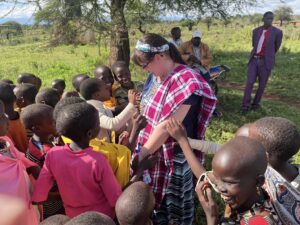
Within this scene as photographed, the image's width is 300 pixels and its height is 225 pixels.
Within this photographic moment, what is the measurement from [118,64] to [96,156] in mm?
1975

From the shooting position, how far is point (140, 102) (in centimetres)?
269

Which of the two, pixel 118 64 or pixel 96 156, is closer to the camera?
pixel 96 156

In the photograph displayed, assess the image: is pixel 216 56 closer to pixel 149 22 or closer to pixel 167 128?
pixel 149 22

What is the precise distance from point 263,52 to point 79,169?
207 inches

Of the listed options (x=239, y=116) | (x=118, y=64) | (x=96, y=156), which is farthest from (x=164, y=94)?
(x=239, y=116)

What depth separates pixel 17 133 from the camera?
2631 mm

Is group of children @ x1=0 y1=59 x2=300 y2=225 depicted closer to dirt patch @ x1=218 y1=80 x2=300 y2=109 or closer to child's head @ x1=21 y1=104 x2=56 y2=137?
child's head @ x1=21 y1=104 x2=56 y2=137

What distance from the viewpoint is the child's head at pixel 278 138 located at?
5.86 ft

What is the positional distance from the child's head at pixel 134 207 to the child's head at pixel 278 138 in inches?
25.8

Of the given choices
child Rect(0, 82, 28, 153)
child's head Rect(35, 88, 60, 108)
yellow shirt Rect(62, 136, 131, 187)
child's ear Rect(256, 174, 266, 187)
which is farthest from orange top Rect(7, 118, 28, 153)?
child's ear Rect(256, 174, 266, 187)

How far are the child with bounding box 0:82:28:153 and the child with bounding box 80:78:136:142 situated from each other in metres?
0.56

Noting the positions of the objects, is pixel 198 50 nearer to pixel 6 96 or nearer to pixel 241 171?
pixel 6 96

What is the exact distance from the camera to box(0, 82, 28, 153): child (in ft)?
8.65

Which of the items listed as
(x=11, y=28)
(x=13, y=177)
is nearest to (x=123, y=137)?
(x=13, y=177)
